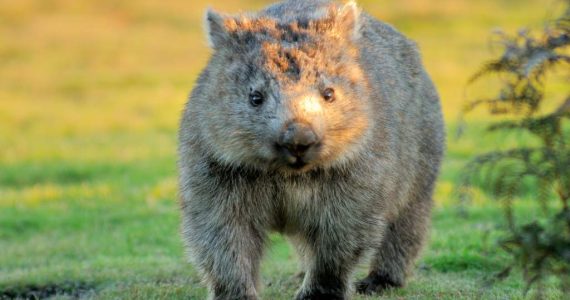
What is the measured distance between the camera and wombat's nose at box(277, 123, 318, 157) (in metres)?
6.14

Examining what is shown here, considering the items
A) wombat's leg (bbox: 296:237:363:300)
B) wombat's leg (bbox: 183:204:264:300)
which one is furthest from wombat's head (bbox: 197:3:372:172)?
wombat's leg (bbox: 296:237:363:300)

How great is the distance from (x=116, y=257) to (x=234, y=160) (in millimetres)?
4840

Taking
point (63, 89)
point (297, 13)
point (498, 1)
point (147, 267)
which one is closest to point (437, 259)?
point (147, 267)

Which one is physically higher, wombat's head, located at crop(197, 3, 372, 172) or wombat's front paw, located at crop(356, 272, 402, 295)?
wombat's head, located at crop(197, 3, 372, 172)

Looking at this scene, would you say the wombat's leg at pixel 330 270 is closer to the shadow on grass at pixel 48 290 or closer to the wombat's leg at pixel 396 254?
the wombat's leg at pixel 396 254

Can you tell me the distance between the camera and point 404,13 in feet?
110

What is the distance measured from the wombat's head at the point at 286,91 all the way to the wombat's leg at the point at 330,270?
0.77 metres

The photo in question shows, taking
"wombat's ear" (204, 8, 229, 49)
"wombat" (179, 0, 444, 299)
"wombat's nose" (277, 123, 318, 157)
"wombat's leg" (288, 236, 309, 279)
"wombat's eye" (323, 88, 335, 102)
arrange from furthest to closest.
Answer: "wombat's leg" (288, 236, 309, 279) → "wombat's ear" (204, 8, 229, 49) → "wombat's eye" (323, 88, 335, 102) → "wombat" (179, 0, 444, 299) → "wombat's nose" (277, 123, 318, 157)

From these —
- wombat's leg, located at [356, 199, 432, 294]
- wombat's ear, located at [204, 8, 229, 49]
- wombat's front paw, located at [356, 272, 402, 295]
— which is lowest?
wombat's front paw, located at [356, 272, 402, 295]

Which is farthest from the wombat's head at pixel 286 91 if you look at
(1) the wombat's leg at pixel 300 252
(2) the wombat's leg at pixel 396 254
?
(2) the wombat's leg at pixel 396 254

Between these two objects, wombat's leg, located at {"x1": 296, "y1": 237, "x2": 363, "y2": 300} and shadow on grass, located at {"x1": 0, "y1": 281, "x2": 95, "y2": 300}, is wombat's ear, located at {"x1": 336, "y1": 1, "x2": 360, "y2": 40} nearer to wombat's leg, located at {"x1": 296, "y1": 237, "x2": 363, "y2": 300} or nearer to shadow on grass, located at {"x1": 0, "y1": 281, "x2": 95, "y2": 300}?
wombat's leg, located at {"x1": 296, "y1": 237, "x2": 363, "y2": 300}

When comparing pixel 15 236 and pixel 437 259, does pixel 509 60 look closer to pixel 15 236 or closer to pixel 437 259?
pixel 437 259

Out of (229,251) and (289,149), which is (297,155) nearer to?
(289,149)

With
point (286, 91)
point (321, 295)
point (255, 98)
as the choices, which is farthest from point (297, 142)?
point (321, 295)
